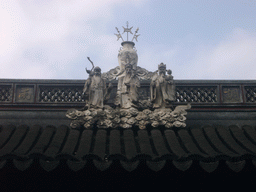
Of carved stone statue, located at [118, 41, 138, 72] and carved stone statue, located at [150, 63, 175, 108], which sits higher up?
carved stone statue, located at [118, 41, 138, 72]

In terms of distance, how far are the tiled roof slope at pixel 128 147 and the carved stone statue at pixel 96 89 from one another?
954 mm

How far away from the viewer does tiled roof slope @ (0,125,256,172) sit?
9117 mm

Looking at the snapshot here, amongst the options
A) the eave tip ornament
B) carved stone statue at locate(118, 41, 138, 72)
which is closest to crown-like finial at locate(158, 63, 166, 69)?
the eave tip ornament

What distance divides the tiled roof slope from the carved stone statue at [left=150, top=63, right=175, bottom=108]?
96cm

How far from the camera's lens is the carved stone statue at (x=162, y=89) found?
40.6ft

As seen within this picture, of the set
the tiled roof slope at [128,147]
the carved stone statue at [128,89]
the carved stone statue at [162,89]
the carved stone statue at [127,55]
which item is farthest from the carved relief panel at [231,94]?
the carved stone statue at [127,55]

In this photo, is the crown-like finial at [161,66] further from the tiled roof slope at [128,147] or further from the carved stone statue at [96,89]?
the tiled roof slope at [128,147]

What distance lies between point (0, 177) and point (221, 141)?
575cm

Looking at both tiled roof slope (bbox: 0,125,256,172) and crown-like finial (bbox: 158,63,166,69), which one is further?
crown-like finial (bbox: 158,63,166,69)

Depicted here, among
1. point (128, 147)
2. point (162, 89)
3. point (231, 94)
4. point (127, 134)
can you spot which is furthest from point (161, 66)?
point (128, 147)

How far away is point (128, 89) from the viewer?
12.6m

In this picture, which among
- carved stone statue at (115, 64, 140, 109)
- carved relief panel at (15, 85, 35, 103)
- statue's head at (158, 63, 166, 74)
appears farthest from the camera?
carved relief panel at (15, 85, 35, 103)

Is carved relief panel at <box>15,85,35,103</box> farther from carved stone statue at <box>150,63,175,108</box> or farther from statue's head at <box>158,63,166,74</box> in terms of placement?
statue's head at <box>158,63,166,74</box>

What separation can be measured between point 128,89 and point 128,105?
572mm
